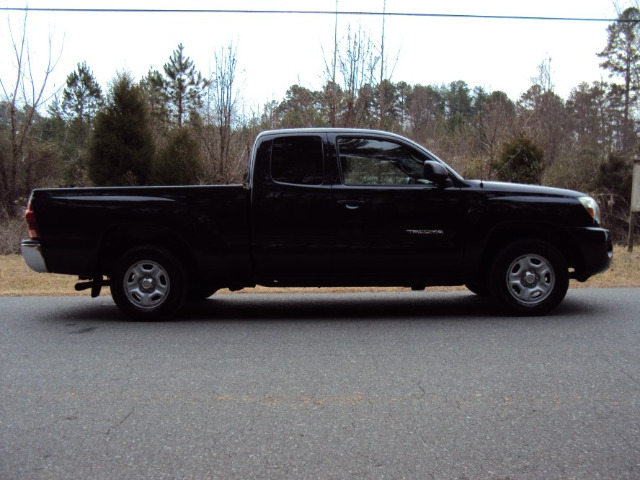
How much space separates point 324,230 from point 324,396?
2.74m

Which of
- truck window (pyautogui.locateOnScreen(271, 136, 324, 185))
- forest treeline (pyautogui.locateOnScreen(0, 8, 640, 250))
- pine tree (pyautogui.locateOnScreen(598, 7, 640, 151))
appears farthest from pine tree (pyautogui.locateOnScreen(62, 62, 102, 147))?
truck window (pyautogui.locateOnScreen(271, 136, 324, 185))

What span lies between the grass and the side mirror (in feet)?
9.17

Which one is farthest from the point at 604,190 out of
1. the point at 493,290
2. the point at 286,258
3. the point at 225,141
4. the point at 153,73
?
the point at 153,73

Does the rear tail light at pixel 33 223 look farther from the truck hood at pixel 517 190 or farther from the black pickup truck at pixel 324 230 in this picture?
the truck hood at pixel 517 190

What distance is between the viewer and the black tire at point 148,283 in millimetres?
6832


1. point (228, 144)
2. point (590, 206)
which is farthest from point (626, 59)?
point (590, 206)

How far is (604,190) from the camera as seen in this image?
18.8 metres

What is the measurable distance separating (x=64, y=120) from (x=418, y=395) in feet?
144

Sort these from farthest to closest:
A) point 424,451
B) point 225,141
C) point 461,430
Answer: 1. point 225,141
2. point 461,430
3. point 424,451

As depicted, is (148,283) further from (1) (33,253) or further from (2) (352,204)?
(2) (352,204)

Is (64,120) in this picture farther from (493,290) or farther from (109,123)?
(493,290)

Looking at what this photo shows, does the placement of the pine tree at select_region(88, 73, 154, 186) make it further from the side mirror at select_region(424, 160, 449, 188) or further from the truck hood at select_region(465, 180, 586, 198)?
the truck hood at select_region(465, 180, 586, 198)

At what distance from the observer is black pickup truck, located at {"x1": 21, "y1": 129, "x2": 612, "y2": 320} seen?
6758mm

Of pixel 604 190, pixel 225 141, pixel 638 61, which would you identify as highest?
pixel 638 61
